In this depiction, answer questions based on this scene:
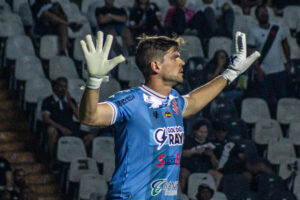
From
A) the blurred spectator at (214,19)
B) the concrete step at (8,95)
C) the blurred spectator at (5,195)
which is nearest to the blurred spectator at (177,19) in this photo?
the blurred spectator at (214,19)

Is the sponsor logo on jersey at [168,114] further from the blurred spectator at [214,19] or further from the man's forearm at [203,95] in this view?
the blurred spectator at [214,19]

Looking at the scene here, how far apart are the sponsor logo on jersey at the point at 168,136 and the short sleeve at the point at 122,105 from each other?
23cm

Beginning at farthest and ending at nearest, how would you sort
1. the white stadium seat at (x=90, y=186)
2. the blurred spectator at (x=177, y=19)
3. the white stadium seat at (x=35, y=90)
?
the blurred spectator at (x=177, y=19) < the white stadium seat at (x=35, y=90) < the white stadium seat at (x=90, y=186)

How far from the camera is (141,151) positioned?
15.9 feet

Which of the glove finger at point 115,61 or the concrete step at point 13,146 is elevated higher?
the glove finger at point 115,61

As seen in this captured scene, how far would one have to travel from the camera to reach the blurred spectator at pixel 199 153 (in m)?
9.49

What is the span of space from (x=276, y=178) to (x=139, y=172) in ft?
17.3

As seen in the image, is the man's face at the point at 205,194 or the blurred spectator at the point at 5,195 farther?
the man's face at the point at 205,194

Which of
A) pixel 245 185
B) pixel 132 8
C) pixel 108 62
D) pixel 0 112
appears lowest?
pixel 245 185

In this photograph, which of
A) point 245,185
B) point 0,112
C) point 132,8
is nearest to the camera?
point 245,185

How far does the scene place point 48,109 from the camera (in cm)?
956

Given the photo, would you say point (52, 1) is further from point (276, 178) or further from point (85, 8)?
point (276, 178)

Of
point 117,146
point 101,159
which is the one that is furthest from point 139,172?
point 101,159

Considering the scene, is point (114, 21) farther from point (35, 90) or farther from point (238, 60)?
point (238, 60)
